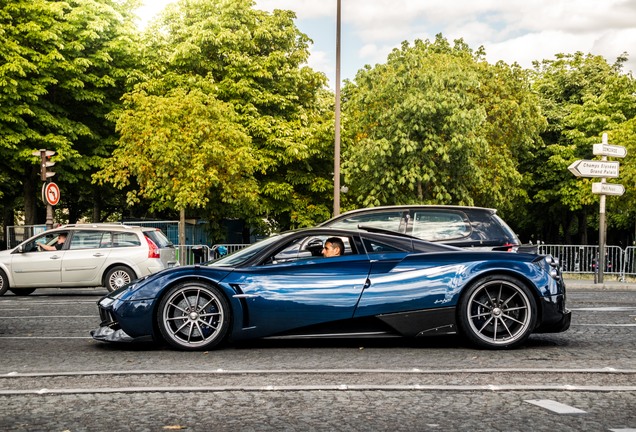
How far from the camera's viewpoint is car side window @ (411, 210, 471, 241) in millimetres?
11920

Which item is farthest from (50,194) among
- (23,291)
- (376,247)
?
(376,247)

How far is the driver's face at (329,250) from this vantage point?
823cm

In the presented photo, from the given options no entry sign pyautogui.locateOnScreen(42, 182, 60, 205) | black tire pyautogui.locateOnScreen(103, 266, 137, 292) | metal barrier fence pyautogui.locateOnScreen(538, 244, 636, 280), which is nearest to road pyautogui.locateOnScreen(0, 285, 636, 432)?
black tire pyautogui.locateOnScreen(103, 266, 137, 292)

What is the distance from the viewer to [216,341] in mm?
7957

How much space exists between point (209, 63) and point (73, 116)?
244 inches

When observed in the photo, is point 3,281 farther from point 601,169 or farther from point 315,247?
point 601,169

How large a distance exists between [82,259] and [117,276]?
79 centimetres

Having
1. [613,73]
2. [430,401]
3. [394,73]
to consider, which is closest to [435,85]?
[394,73]

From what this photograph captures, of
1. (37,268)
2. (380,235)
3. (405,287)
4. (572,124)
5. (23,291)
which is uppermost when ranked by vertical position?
(572,124)

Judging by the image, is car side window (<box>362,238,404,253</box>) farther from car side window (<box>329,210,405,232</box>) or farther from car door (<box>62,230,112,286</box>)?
car door (<box>62,230,112,286</box>)

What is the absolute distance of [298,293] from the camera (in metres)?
7.84

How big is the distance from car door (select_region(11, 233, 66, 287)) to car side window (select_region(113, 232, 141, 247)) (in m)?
1.07

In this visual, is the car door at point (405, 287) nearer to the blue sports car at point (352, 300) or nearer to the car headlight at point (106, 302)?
the blue sports car at point (352, 300)

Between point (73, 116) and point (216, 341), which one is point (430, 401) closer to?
point (216, 341)
